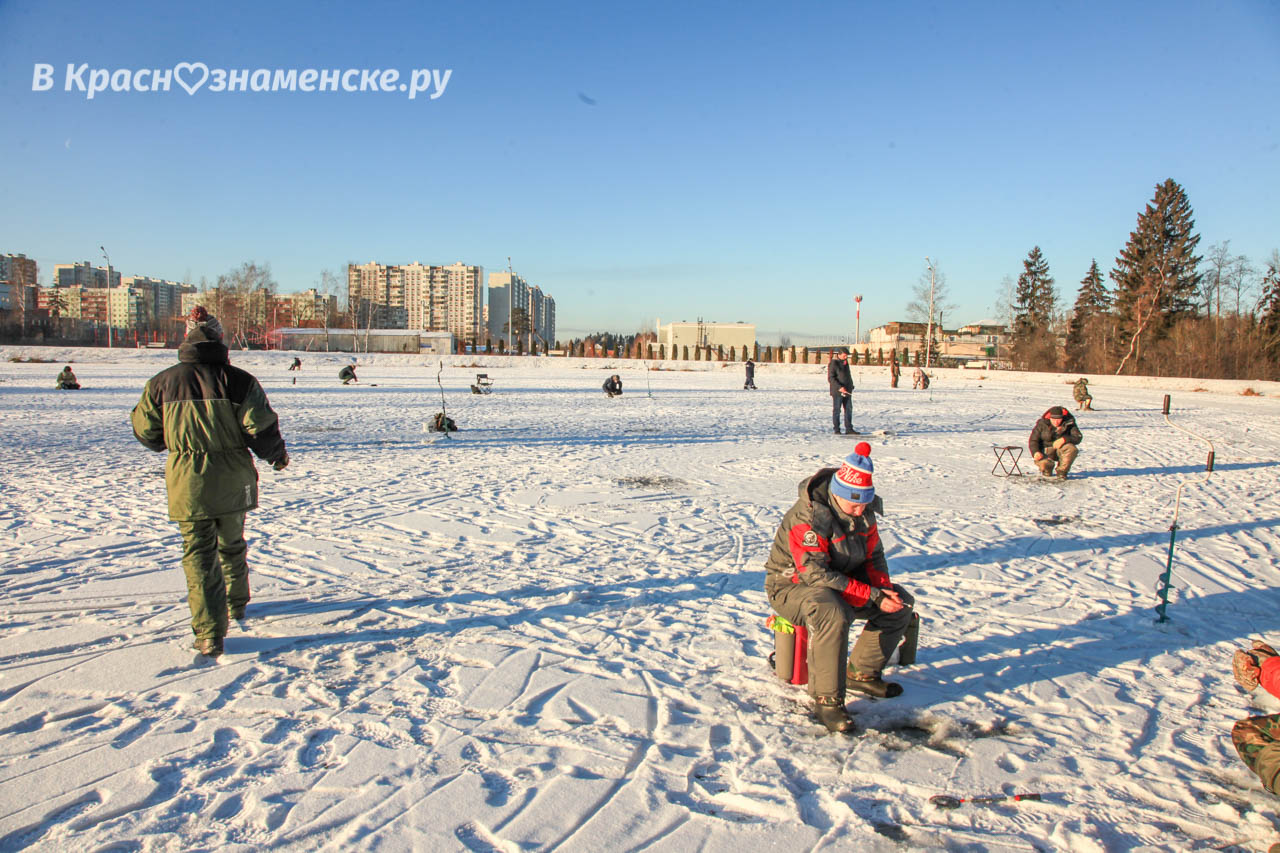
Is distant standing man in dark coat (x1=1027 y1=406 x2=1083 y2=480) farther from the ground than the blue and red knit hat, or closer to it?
closer to it

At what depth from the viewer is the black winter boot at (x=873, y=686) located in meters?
3.95

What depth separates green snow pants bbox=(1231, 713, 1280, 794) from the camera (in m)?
3.02

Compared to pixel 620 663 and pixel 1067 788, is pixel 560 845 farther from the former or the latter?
pixel 1067 788

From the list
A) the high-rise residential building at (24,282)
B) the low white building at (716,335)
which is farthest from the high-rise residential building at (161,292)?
the low white building at (716,335)

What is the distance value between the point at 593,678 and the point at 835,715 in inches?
54.2

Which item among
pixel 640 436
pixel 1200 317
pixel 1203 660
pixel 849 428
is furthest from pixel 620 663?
pixel 1200 317

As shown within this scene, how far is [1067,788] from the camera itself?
10.6ft

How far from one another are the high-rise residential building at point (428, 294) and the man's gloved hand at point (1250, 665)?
409ft

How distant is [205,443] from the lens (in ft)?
13.7

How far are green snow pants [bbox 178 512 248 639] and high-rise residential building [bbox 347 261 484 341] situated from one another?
122112 mm

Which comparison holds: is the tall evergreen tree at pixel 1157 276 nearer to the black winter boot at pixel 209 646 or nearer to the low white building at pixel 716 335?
the low white building at pixel 716 335

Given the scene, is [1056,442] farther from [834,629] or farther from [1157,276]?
[1157,276]

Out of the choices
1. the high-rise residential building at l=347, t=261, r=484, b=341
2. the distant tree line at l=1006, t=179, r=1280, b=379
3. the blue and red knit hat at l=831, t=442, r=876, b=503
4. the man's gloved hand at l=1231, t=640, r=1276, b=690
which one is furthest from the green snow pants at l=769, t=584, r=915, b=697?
the high-rise residential building at l=347, t=261, r=484, b=341

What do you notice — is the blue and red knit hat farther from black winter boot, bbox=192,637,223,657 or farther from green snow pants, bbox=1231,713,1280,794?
black winter boot, bbox=192,637,223,657
